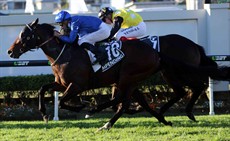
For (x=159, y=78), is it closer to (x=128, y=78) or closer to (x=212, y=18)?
(x=212, y=18)

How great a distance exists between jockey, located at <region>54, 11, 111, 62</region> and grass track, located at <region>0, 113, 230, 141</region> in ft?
3.74

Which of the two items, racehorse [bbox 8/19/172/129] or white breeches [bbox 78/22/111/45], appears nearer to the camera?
racehorse [bbox 8/19/172/129]

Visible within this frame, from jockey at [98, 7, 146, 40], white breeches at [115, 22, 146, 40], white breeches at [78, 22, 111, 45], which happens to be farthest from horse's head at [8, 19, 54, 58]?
white breeches at [115, 22, 146, 40]

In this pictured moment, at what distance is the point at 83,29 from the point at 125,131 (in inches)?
70.1

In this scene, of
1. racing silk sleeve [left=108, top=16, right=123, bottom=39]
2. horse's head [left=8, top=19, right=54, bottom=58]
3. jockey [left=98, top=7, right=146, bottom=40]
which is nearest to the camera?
horse's head [left=8, top=19, right=54, bottom=58]

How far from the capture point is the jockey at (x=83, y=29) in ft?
27.4

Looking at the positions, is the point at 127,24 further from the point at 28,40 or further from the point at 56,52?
the point at 28,40

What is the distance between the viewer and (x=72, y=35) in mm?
8297

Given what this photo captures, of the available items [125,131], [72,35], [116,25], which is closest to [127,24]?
[116,25]

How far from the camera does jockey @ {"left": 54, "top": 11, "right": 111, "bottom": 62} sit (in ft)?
27.4

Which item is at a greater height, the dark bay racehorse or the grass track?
the dark bay racehorse

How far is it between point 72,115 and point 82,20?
10.5 feet

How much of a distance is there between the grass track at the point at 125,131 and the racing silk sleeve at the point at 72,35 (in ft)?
4.33

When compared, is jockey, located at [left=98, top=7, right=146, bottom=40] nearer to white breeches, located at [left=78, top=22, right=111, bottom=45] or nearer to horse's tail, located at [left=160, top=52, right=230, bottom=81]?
white breeches, located at [left=78, top=22, right=111, bottom=45]
